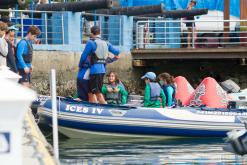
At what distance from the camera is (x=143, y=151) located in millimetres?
13195

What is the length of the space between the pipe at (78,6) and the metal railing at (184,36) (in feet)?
8.38

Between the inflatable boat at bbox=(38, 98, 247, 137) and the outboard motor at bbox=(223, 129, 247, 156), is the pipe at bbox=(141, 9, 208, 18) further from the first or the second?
the outboard motor at bbox=(223, 129, 247, 156)

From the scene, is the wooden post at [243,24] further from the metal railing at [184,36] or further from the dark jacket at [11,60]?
the dark jacket at [11,60]

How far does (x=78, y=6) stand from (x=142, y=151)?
8.60 meters

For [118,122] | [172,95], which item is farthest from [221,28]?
[118,122]

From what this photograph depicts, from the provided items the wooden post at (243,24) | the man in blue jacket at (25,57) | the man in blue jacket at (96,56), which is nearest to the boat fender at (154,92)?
the man in blue jacket at (96,56)

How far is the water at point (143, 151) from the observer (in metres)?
11.7

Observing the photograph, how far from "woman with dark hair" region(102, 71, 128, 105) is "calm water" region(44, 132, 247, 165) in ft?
3.77

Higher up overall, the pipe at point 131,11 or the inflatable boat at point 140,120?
the pipe at point 131,11

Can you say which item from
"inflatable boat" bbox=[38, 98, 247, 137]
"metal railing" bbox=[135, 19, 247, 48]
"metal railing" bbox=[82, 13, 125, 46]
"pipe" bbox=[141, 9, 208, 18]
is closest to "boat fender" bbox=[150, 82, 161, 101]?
"inflatable boat" bbox=[38, 98, 247, 137]

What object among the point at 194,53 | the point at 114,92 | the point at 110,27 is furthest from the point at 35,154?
the point at 110,27

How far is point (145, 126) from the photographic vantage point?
15.0 meters

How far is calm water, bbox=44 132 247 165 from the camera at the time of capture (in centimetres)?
1173

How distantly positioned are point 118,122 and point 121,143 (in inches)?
19.9
